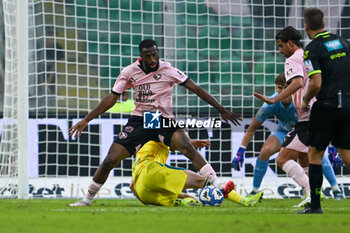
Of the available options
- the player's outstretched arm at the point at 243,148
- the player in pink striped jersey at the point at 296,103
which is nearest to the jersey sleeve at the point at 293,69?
the player in pink striped jersey at the point at 296,103

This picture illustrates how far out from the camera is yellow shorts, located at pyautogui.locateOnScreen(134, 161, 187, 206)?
26.1 ft

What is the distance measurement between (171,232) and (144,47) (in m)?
3.55

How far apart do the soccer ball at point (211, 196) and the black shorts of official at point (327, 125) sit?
5.18ft

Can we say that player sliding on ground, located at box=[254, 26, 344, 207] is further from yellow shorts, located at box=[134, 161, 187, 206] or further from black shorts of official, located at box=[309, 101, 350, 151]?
black shorts of official, located at box=[309, 101, 350, 151]

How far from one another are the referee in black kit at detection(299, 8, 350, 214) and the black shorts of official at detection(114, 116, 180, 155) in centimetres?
201

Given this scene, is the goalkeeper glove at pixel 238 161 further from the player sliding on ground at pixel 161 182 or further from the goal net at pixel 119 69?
the player sliding on ground at pixel 161 182

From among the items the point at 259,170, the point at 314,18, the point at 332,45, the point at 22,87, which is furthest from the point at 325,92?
the point at 22,87

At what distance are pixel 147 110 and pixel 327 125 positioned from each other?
8.10 ft

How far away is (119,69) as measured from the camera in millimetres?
12188

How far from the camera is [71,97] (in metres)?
11.9

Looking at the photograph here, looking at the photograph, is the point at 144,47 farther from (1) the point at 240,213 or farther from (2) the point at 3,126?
(2) the point at 3,126

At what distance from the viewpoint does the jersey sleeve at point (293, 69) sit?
7751mm

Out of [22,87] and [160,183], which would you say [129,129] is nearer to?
[160,183]

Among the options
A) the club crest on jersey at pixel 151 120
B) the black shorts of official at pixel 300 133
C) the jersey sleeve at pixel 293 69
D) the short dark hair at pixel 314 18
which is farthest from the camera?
the black shorts of official at pixel 300 133
